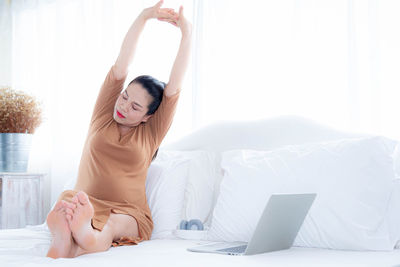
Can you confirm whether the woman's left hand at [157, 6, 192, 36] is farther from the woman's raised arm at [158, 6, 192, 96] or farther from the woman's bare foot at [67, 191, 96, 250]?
the woman's bare foot at [67, 191, 96, 250]

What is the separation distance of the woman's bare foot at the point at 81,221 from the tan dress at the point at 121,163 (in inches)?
12.0

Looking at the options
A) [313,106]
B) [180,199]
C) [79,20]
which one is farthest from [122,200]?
[79,20]

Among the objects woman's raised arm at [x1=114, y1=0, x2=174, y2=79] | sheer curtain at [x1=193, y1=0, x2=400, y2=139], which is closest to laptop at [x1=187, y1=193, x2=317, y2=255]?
sheer curtain at [x1=193, y1=0, x2=400, y2=139]

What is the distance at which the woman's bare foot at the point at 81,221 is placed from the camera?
1.38 meters

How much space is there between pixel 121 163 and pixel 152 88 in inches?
12.7

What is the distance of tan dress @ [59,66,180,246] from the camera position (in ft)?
5.96

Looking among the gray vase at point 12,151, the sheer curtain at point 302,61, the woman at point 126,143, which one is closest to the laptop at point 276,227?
the woman at point 126,143

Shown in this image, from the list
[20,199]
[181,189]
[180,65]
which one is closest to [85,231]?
[181,189]

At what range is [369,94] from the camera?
1968mm

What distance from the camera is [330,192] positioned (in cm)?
152

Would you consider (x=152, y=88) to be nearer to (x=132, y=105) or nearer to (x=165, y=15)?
(x=132, y=105)

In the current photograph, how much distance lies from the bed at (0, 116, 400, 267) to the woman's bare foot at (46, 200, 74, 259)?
4cm

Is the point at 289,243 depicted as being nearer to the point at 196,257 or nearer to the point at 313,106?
the point at 196,257

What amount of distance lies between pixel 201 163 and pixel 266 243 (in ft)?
2.22
